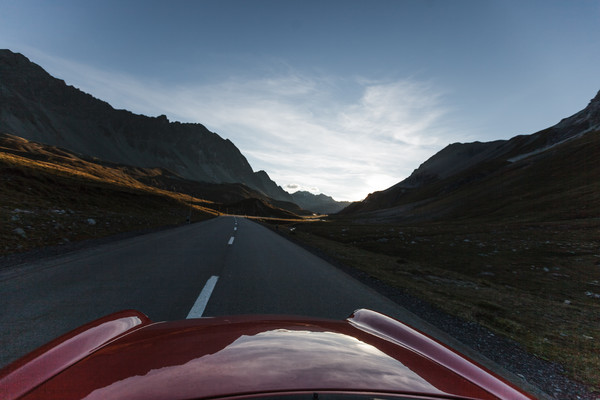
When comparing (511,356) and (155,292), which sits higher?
(511,356)

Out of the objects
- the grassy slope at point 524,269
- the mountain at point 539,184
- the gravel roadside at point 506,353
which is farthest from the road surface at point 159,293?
the mountain at point 539,184

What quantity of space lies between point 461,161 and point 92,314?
166623 mm

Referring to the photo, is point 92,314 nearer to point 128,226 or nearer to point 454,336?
point 454,336

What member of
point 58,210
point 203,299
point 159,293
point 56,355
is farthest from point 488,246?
point 58,210

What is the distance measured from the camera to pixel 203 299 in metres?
5.48

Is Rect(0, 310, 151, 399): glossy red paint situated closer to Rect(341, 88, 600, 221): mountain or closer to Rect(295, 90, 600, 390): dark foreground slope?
Rect(295, 90, 600, 390): dark foreground slope

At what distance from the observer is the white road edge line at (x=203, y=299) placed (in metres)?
4.62

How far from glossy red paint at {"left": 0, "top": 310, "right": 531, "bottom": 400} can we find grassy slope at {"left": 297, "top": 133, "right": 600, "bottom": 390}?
3.81 m

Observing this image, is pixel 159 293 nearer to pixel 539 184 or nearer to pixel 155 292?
pixel 155 292

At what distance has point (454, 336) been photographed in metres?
4.79

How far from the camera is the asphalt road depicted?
441cm

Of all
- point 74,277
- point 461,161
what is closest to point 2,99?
point 74,277

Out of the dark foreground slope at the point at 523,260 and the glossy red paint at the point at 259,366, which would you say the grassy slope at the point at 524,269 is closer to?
the dark foreground slope at the point at 523,260

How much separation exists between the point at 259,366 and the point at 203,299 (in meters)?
4.47
